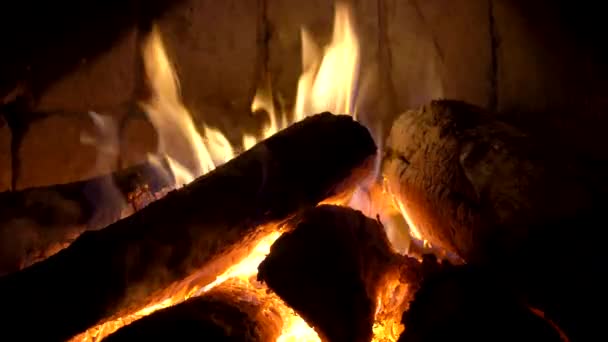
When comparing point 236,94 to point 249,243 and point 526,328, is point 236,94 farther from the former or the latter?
point 526,328

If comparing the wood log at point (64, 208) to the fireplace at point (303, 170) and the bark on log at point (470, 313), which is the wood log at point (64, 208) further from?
the bark on log at point (470, 313)

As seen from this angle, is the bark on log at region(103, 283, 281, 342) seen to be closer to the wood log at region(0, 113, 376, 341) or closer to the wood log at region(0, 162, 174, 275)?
the wood log at region(0, 113, 376, 341)

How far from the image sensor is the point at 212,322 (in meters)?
1.09

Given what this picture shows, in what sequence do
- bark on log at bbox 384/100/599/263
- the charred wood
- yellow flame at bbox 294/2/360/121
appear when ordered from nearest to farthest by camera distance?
1. the charred wood
2. bark on log at bbox 384/100/599/263
3. yellow flame at bbox 294/2/360/121

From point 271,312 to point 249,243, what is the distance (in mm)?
175

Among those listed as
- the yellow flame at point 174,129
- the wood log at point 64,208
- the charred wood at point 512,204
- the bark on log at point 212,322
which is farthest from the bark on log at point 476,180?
the wood log at point 64,208

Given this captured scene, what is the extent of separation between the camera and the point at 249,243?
1.33 m

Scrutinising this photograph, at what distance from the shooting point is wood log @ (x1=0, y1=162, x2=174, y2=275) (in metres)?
1.66

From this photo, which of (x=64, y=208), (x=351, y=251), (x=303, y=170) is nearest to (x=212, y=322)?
(x=351, y=251)

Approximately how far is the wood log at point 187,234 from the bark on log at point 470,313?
1.21 feet

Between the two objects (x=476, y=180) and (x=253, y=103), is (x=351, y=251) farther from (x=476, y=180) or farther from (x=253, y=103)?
(x=253, y=103)

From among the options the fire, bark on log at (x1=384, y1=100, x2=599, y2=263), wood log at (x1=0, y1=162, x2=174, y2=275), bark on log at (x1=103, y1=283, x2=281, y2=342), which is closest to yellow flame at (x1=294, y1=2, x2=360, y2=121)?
the fire

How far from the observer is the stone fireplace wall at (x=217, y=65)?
5.49ft

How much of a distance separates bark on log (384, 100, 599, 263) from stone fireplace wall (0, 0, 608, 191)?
270 mm
